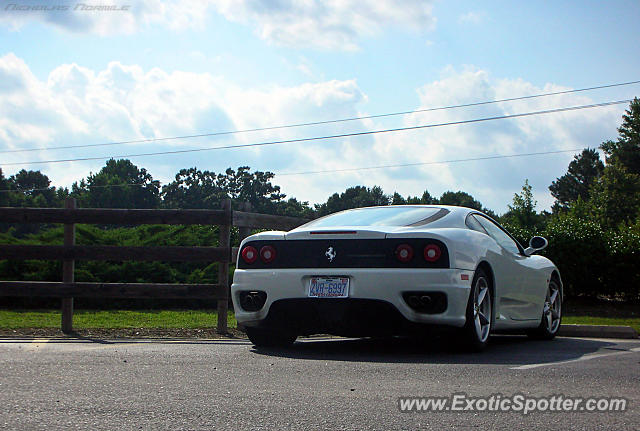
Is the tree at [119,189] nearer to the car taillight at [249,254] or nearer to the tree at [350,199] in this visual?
the tree at [350,199]

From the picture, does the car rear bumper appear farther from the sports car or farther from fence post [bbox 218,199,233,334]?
fence post [bbox 218,199,233,334]

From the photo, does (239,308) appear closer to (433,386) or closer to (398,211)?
(398,211)

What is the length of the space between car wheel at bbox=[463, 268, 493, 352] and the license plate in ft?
3.42

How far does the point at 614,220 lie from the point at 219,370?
73.0 meters

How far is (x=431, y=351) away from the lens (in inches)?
292

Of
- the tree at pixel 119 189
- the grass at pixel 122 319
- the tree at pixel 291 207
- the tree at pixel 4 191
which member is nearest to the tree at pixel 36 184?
the tree at pixel 119 189

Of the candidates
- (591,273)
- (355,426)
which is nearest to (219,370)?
(355,426)

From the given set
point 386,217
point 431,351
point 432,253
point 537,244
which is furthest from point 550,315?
point 432,253

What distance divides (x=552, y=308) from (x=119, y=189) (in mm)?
114985

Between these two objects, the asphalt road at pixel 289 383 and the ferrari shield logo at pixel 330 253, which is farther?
the ferrari shield logo at pixel 330 253

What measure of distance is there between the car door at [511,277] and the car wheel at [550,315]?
318mm

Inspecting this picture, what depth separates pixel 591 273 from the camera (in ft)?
59.6

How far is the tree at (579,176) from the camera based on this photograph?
121 m

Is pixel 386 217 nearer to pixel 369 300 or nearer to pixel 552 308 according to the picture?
pixel 369 300
